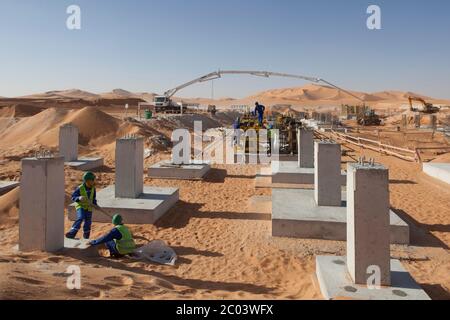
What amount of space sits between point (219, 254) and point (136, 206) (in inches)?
104

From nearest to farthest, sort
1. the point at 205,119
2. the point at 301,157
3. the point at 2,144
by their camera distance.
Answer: the point at 301,157
the point at 2,144
the point at 205,119

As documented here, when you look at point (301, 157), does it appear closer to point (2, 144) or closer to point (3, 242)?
point (3, 242)

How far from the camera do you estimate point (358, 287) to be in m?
4.47

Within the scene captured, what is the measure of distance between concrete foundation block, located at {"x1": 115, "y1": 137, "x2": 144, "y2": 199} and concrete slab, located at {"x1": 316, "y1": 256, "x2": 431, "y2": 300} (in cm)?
513

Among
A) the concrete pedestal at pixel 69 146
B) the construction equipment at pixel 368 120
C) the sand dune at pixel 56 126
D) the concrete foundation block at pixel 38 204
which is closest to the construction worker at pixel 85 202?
the concrete foundation block at pixel 38 204

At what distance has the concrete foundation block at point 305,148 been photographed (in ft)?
40.9

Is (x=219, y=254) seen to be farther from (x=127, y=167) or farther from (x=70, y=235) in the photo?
(x=127, y=167)

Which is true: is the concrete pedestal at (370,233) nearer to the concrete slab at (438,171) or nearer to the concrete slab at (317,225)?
the concrete slab at (317,225)

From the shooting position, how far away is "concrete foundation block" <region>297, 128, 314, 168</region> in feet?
40.9

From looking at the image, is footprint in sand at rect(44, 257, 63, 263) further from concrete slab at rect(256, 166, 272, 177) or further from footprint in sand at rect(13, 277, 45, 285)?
concrete slab at rect(256, 166, 272, 177)

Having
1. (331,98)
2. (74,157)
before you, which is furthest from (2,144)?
(331,98)

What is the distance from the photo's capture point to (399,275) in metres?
4.79

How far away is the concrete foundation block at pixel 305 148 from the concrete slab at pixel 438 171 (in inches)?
175
